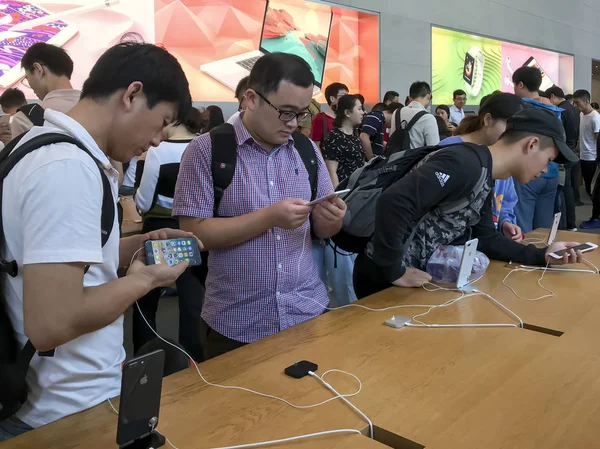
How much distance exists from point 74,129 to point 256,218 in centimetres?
63

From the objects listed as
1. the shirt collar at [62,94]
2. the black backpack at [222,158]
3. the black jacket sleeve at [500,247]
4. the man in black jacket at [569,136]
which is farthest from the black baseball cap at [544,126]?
the man in black jacket at [569,136]

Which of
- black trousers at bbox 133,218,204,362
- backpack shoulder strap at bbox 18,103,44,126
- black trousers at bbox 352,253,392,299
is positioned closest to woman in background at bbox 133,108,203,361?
black trousers at bbox 133,218,204,362

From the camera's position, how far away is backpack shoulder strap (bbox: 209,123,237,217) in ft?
5.24

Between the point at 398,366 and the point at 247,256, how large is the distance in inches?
21.6

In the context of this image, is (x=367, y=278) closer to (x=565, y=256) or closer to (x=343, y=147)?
(x=565, y=256)

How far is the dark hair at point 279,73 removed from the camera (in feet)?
5.20

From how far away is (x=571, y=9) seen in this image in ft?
41.5

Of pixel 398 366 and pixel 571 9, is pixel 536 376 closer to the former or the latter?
pixel 398 366

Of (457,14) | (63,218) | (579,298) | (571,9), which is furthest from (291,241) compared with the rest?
(571,9)

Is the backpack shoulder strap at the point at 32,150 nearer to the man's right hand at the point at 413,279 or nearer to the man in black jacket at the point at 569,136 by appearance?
the man's right hand at the point at 413,279

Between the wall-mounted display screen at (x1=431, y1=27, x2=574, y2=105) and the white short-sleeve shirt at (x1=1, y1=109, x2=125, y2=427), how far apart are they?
28.5 ft

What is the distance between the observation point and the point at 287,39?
6.69 metres

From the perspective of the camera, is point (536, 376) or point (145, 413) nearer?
point (145, 413)

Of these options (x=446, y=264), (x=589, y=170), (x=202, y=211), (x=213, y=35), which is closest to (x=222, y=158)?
(x=202, y=211)
